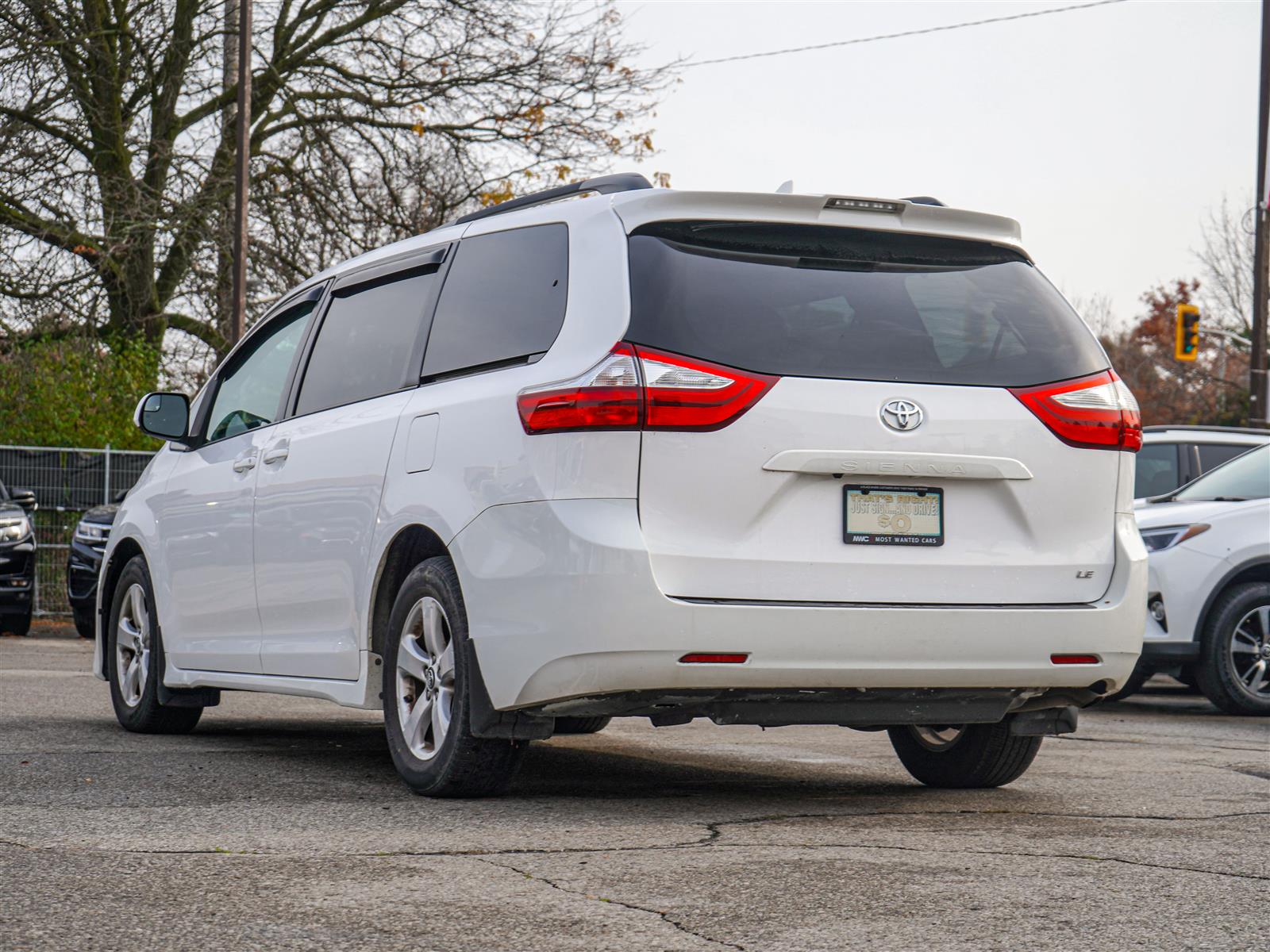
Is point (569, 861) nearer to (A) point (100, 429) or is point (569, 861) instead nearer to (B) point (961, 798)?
(B) point (961, 798)

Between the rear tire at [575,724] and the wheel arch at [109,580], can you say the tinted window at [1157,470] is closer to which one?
the wheel arch at [109,580]

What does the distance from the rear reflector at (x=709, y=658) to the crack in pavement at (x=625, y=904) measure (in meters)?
0.86

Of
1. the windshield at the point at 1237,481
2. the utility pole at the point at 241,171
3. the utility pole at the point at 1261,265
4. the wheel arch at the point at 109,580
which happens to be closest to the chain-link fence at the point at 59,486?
the utility pole at the point at 241,171

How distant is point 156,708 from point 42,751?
0.99 m

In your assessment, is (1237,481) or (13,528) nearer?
(1237,481)

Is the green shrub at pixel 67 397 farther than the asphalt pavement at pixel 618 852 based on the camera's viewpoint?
Yes

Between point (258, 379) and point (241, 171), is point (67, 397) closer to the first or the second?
point (241, 171)

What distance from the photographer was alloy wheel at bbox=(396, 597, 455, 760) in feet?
18.1

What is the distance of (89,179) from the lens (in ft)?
74.1

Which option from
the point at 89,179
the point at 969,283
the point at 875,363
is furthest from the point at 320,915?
the point at 89,179

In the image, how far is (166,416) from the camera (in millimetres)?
7707

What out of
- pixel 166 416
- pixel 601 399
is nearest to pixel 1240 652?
pixel 166 416

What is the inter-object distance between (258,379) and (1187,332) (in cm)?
2244

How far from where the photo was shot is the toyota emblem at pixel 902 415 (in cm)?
514
